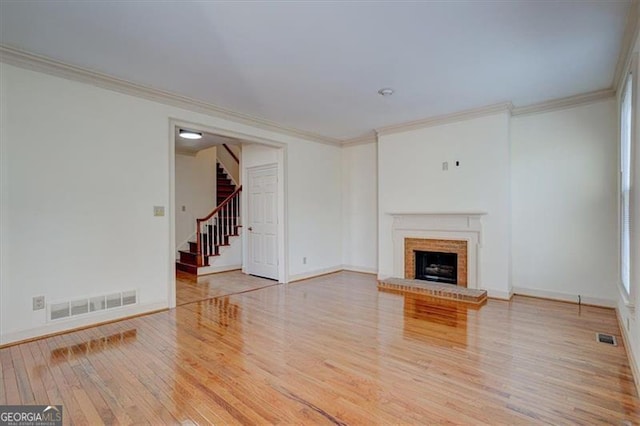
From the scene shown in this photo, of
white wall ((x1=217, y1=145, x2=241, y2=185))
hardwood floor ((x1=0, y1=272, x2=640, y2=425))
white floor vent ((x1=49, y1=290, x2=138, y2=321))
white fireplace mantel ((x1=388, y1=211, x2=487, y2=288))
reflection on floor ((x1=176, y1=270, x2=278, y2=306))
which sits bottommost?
reflection on floor ((x1=176, y1=270, x2=278, y2=306))

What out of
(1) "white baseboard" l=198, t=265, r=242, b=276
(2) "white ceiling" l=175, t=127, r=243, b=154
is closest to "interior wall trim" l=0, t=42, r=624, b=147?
(2) "white ceiling" l=175, t=127, r=243, b=154

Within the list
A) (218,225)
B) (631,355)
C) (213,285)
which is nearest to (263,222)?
(218,225)

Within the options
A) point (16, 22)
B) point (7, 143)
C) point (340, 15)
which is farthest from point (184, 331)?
point (340, 15)

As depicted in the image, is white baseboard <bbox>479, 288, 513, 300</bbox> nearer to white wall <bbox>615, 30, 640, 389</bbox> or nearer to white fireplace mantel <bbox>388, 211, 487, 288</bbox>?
white fireplace mantel <bbox>388, 211, 487, 288</bbox>

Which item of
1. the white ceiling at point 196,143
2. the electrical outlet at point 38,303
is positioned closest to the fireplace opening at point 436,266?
the white ceiling at point 196,143

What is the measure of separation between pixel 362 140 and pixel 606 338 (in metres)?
4.85

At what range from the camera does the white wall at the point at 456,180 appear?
183 inches

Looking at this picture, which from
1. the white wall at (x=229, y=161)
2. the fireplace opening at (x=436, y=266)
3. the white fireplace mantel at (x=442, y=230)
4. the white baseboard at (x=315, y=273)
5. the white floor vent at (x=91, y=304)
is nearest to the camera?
the white floor vent at (x=91, y=304)

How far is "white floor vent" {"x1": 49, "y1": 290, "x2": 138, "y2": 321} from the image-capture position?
334cm

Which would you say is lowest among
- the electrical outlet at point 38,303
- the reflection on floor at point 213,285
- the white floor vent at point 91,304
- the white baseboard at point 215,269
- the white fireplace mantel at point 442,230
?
the reflection on floor at point 213,285

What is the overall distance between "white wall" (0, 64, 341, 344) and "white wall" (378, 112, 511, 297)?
3.23m

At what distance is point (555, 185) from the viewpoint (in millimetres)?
4484

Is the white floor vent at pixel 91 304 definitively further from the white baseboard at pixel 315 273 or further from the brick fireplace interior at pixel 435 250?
the brick fireplace interior at pixel 435 250

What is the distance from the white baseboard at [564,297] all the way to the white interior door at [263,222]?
4005 millimetres
